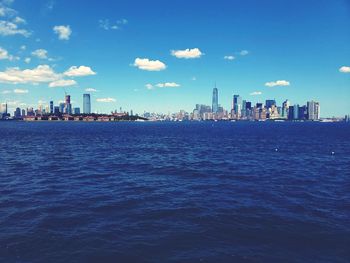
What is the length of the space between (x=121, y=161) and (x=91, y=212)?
100.0 feet

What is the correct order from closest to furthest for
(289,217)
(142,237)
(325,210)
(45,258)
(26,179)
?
(45,258)
(142,237)
(289,217)
(325,210)
(26,179)

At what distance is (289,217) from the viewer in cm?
2308

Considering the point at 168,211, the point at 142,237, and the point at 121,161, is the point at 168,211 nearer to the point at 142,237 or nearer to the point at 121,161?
the point at 142,237

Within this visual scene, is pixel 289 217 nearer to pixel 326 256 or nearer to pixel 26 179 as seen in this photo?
pixel 326 256

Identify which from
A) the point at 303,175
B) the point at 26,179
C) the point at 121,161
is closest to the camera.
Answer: the point at 26,179

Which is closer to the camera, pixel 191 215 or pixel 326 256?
pixel 326 256

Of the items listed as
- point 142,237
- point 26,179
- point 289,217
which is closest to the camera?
point 142,237

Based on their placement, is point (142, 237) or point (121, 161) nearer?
point (142, 237)

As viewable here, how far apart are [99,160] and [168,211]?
34402mm

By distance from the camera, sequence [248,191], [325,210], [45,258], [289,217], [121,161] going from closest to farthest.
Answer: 1. [45,258]
2. [289,217]
3. [325,210]
4. [248,191]
5. [121,161]

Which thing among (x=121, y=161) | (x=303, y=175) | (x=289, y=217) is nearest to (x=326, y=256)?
(x=289, y=217)

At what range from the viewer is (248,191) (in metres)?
31.5

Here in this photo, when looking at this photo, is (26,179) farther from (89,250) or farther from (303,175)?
(303,175)

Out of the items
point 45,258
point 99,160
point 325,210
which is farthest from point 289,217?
point 99,160
